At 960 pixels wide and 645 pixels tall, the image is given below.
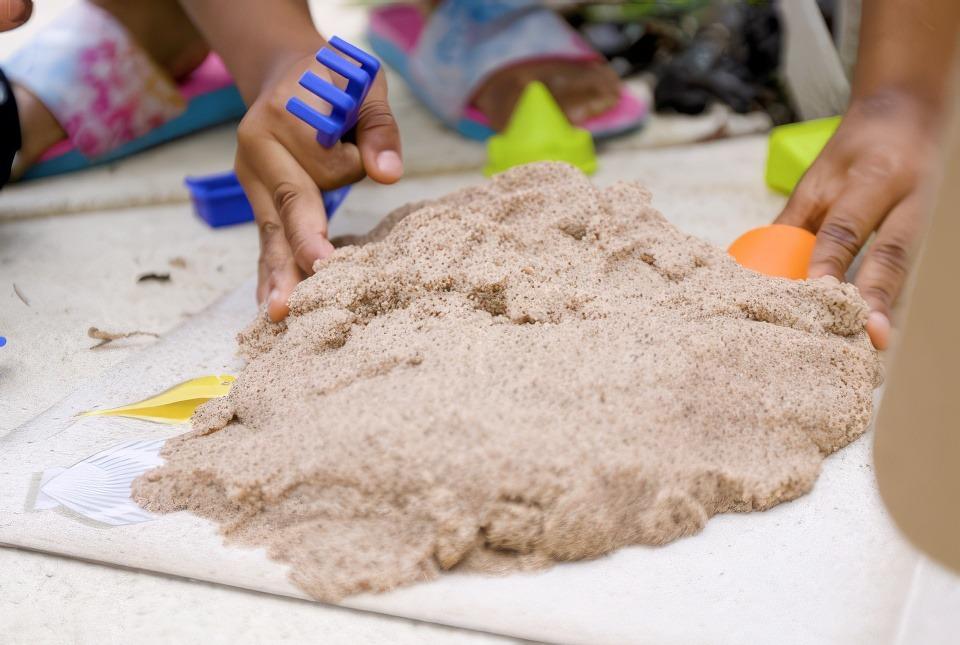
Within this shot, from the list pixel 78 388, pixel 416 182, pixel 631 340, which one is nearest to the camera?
pixel 631 340

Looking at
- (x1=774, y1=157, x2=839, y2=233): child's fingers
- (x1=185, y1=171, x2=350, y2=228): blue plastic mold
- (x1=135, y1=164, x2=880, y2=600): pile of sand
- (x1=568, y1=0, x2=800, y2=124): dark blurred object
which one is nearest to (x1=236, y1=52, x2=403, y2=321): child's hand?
(x1=135, y1=164, x2=880, y2=600): pile of sand

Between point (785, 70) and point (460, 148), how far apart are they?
0.67 meters

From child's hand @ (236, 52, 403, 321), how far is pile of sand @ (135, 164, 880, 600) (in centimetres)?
11

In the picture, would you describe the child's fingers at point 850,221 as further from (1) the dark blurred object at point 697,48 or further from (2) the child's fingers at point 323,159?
(1) the dark blurred object at point 697,48

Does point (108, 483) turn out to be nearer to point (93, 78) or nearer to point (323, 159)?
point (323, 159)

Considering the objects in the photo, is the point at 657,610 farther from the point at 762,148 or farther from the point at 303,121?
the point at 762,148

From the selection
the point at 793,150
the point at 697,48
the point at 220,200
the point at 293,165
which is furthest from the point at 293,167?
the point at 697,48

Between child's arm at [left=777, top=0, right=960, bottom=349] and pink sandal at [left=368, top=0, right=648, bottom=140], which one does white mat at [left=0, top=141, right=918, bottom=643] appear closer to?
child's arm at [left=777, top=0, right=960, bottom=349]

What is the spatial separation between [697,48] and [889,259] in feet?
3.79

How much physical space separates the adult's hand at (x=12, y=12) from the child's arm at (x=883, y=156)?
1.00 meters

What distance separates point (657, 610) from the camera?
27.5 inches

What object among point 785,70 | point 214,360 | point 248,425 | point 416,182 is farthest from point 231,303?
point 785,70

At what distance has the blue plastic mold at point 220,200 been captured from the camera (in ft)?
4.74

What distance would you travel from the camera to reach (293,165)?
3.74 feet
